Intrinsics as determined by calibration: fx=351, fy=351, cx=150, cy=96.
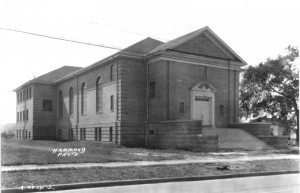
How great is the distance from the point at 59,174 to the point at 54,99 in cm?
283

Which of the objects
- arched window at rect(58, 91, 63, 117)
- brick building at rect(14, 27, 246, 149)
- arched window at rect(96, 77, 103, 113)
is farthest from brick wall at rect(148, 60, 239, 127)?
arched window at rect(58, 91, 63, 117)

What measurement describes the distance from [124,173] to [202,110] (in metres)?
14.2

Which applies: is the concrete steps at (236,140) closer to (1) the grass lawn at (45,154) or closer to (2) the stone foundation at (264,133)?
(2) the stone foundation at (264,133)

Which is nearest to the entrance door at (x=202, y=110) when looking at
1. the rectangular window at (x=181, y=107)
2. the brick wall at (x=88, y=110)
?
the rectangular window at (x=181, y=107)

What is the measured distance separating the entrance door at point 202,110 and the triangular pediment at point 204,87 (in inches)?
28.9

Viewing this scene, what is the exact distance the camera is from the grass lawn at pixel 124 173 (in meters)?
10.4

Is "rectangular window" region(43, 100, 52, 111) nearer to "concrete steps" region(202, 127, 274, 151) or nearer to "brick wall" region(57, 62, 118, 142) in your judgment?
"brick wall" region(57, 62, 118, 142)

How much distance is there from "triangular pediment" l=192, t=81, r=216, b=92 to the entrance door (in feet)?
2.41

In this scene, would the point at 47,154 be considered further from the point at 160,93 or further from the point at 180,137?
the point at 160,93

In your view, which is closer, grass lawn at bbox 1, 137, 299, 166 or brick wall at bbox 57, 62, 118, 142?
grass lawn at bbox 1, 137, 299, 166

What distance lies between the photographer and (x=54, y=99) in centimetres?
1289

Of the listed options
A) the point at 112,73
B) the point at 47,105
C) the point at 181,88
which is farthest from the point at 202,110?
the point at 47,105

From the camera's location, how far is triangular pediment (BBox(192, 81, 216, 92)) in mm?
24581

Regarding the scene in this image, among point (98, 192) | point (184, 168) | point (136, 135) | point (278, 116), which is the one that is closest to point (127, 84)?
point (136, 135)
